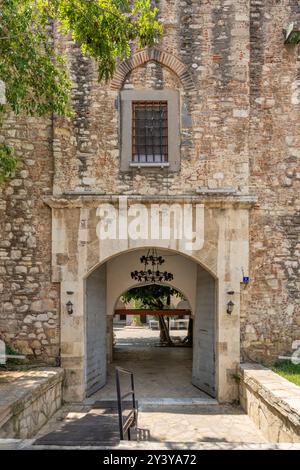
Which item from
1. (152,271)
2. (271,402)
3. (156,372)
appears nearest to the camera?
(271,402)

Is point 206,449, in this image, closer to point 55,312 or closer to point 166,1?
point 55,312

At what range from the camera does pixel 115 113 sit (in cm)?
746

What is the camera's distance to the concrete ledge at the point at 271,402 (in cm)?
473

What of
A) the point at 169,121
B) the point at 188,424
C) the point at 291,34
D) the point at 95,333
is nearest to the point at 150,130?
the point at 169,121

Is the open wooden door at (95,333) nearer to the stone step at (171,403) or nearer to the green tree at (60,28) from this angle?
the stone step at (171,403)

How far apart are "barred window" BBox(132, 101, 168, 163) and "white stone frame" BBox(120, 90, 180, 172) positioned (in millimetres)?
110

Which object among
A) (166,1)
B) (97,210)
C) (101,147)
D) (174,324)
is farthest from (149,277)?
(174,324)

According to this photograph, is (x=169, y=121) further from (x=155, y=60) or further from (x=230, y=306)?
(x=230, y=306)

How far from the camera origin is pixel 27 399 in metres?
5.34

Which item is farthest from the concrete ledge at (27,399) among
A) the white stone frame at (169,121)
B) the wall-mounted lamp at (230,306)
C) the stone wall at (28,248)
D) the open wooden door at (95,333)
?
the white stone frame at (169,121)

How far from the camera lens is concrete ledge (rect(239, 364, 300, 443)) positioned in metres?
4.73

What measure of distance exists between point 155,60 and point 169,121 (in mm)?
1174

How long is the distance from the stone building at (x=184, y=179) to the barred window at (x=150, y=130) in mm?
27

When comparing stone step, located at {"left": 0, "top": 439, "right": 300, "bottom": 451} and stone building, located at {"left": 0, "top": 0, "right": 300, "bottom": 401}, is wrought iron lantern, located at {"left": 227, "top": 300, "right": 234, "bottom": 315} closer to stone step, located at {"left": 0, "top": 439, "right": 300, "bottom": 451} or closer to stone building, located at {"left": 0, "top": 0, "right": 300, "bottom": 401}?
stone building, located at {"left": 0, "top": 0, "right": 300, "bottom": 401}
